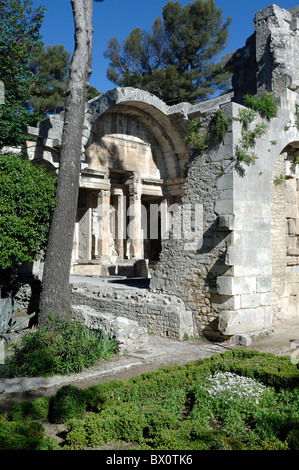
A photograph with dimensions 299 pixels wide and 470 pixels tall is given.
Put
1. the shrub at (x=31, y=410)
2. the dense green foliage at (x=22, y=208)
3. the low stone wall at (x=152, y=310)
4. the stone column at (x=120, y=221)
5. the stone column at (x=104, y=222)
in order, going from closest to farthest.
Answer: the shrub at (x=31, y=410) < the low stone wall at (x=152, y=310) < the dense green foliage at (x=22, y=208) < the stone column at (x=104, y=222) < the stone column at (x=120, y=221)

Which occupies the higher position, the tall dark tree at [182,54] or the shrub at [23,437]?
the tall dark tree at [182,54]

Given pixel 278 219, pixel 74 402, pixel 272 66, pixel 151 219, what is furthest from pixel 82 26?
pixel 151 219

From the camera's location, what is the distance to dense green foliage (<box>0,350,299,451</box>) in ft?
12.3

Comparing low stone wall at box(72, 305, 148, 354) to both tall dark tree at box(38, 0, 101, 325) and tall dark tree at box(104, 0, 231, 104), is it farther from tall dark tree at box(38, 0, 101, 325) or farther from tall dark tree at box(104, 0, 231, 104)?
tall dark tree at box(104, 0, 231, 104)

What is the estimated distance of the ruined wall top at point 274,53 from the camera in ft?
32.6

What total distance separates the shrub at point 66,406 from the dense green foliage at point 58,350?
1530mm

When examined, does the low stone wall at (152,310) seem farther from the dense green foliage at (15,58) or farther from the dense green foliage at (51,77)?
the dense green foliage at (51,77)

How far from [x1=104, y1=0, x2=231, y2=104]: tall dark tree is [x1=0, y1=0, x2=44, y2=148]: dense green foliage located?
13852mm

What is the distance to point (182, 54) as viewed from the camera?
25.4m

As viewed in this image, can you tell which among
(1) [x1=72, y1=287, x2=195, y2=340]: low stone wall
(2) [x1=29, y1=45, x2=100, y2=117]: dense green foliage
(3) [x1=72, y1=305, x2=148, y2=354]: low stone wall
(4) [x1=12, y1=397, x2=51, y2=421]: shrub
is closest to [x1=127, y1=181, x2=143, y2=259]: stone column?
(1) [x1=72, y1=287, x2=195, y2=340]: low stone wall

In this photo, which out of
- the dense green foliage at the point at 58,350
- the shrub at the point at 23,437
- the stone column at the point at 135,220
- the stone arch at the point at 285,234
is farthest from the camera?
the stone column at the point at 135,220

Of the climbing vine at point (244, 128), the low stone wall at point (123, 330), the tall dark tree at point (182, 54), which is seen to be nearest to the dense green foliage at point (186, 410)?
the low stone wall at point (123, 330)

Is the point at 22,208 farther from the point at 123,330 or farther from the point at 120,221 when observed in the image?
the point at 120,221
